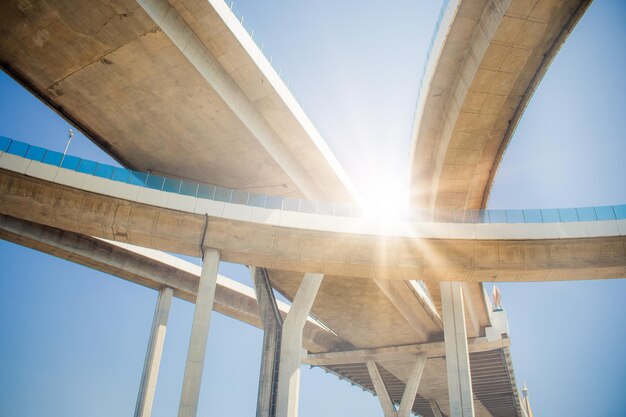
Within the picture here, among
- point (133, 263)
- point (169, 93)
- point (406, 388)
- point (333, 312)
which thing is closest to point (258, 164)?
point (169, 93)

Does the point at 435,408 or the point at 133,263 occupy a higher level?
the point at 133,263

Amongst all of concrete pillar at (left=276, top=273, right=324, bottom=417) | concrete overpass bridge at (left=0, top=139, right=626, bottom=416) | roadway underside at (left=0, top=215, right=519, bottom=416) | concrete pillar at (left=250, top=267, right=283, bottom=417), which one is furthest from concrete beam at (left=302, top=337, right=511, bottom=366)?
concrete pillar at (left=276, top=273, right=324, bottom=417)

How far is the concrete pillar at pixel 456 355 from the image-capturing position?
22.4 m

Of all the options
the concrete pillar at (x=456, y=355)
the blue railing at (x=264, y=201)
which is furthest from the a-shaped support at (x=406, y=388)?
the blue railing at (x=264, y=201)

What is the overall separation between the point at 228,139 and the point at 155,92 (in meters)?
4.03

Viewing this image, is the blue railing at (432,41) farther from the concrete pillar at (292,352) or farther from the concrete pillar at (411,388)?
the concrete pillar at (411,388)

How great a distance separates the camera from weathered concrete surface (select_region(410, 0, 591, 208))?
59.1ft

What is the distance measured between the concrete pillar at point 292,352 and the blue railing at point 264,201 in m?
5.29

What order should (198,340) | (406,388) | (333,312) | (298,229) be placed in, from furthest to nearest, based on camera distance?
(406,388), (333,312), (298,229), (198,340)

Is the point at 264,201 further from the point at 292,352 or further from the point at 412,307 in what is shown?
the point at 412,307

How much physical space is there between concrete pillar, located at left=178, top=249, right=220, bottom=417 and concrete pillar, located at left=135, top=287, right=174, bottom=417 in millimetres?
13165

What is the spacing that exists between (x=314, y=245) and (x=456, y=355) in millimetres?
10126

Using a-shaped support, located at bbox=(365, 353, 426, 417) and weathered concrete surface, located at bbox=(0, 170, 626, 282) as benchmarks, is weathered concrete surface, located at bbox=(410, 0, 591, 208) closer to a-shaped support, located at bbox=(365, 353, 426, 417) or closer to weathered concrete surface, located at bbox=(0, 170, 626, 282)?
weathered concrete surface, located at bbox=(0, 170, 626, 282)

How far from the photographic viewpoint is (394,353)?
139 feet
